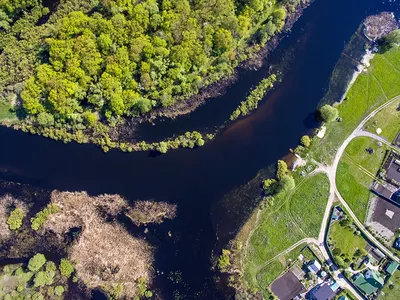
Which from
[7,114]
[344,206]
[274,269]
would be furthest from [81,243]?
[344,206]

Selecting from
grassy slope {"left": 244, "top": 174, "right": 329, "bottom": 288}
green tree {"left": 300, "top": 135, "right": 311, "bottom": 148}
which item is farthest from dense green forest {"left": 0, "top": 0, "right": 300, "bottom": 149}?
grassy slope {"left": 244, "top": 174, "right": 329, "bottom": 288}

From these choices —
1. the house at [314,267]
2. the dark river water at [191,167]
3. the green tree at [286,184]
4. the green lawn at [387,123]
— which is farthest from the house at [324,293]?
the green lawn at [387,123]

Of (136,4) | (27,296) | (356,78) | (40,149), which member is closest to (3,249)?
(27,296)

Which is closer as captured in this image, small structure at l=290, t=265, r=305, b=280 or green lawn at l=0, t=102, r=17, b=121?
small structure at l=290, t=265, r=305, b=280

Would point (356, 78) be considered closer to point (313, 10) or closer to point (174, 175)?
point (313, 10)

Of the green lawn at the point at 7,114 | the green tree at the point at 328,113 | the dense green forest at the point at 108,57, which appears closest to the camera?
the dense green forest at the point at 108,57

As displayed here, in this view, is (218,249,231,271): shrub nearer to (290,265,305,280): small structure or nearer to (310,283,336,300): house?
(290,265,305,280): small structure

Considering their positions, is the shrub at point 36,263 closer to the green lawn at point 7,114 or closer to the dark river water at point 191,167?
the dark river water at point 191,167
